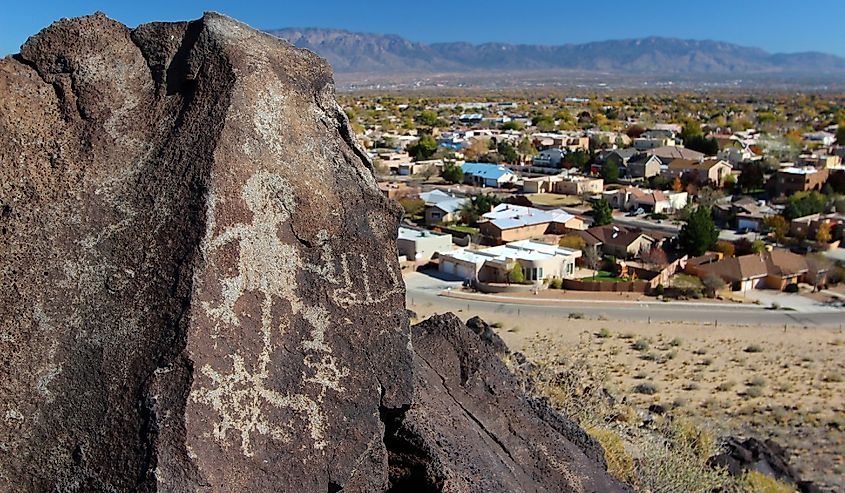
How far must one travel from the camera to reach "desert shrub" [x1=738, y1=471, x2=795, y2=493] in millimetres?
11188

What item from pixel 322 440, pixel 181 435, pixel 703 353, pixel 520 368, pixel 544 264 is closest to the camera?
pixel 181 435

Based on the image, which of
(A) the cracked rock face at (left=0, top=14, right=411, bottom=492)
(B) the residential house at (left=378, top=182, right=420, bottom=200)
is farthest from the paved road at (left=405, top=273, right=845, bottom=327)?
(A) the cracked rock face at (left=0, top=14, right=411, bottom=492)

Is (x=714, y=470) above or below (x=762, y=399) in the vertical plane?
above

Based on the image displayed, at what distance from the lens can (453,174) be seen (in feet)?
204

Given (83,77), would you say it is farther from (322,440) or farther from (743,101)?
(743,101)

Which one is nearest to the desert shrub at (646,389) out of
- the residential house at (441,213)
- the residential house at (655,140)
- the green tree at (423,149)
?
the residential house at (441,213)

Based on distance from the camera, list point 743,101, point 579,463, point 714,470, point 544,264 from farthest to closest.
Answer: point 743,101 < point 544,264 < point 714,470 < point 579,463

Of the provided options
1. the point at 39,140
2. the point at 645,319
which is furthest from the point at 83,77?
the point at 645,319

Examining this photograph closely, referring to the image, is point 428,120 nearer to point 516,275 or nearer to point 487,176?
point 487,176

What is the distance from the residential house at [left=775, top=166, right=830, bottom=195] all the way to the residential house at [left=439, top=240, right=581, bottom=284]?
24335 millimetres

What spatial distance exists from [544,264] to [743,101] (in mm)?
138749

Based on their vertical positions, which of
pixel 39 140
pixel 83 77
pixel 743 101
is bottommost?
pixel 743 101

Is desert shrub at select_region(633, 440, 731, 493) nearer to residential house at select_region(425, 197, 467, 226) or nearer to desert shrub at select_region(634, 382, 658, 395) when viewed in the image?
desert shrub at select_region(634, 382, 658, 395)

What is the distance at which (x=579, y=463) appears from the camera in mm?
6434
